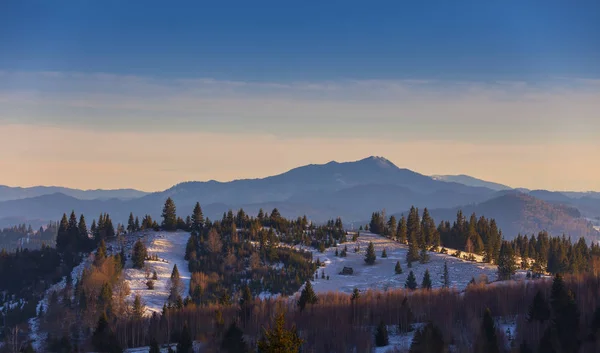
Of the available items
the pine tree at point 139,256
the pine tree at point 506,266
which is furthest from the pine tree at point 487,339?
the pine tree at point 139,256

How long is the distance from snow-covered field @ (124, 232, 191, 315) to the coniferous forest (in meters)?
2.30

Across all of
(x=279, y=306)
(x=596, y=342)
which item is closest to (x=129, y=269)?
(x=279, y=306)

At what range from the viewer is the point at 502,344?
304 feet

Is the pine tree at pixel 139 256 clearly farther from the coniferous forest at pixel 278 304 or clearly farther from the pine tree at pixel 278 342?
the pine tree at pixel 278 342

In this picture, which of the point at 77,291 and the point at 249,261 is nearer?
the point at 77,291

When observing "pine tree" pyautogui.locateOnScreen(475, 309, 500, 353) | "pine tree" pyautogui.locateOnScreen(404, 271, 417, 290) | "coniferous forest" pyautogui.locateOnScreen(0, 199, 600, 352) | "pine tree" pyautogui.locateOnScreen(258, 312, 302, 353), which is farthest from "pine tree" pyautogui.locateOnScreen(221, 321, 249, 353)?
"pine tree" pyautogui.locateOnScreen(404, 271, 417, 290)

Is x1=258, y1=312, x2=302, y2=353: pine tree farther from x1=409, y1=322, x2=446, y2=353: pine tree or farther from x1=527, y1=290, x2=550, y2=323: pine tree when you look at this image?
x1=527, y1=290, x2=550, y2=323: pine tree

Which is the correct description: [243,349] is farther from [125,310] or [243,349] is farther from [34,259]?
[34,259]

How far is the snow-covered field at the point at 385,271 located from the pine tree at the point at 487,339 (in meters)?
59.1

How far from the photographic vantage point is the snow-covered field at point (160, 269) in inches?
5994

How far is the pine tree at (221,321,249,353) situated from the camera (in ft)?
310

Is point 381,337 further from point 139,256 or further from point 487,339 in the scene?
point 139,256

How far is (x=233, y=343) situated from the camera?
314ft

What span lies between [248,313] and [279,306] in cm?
570
